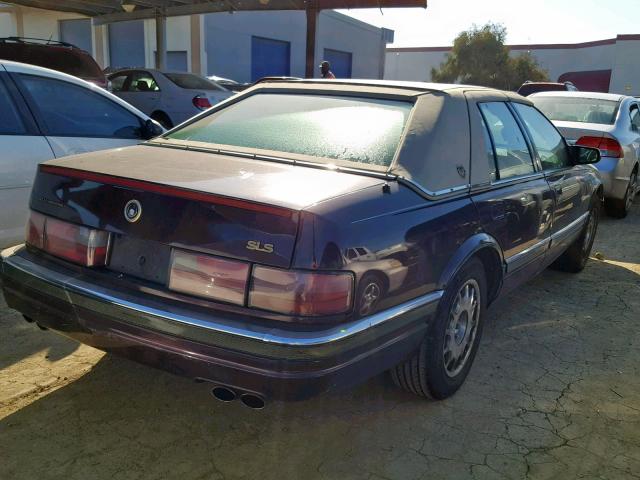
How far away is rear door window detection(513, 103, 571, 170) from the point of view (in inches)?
160

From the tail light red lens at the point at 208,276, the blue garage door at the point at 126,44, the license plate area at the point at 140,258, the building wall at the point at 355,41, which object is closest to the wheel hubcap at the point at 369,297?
the tail light red lens at the point at 208,276

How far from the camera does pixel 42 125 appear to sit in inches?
167

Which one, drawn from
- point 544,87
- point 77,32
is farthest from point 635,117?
point 77,32

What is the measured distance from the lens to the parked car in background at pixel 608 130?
7250mm

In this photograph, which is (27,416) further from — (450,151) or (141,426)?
(450,151)

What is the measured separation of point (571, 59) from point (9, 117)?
143 ft

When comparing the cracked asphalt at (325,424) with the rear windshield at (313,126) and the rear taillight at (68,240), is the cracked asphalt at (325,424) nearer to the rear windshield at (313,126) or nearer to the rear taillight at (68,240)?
the rear taillight at (68,240)

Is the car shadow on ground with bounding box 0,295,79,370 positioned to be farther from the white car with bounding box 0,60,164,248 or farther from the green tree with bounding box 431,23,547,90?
the green tree with bounding box 431,23,547,90

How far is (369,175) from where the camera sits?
2582 mm

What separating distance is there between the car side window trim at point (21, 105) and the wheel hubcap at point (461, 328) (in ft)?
10.4

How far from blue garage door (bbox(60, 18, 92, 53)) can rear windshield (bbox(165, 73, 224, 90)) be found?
1538 centimetres

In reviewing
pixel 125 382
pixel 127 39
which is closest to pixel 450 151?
pixel 125 382

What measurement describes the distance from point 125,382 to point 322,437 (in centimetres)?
111

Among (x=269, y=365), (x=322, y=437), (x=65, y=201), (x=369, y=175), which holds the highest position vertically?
(x=369, y=175)
